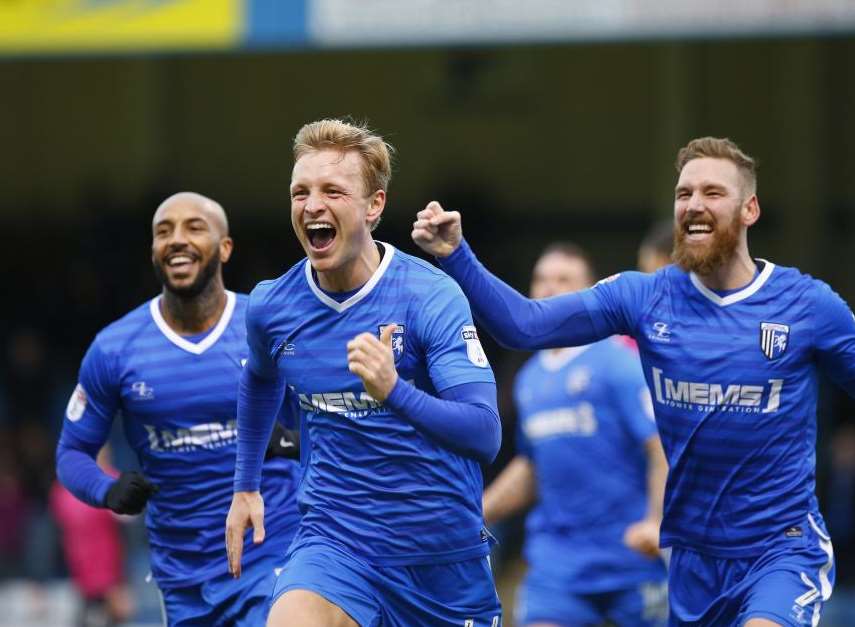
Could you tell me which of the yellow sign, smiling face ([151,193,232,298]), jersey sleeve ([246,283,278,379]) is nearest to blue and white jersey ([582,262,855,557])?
jersey sleeve ([246,283,278,379])

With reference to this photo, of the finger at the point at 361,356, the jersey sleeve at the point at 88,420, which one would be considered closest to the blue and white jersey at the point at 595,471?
the jersey sleeve at the point at 88,420

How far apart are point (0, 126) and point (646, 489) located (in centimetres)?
1305

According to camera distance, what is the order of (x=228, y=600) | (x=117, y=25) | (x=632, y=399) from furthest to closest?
1. (x=117, y=25)
2. (x=632, y=399)
3. (x=228, y=600)

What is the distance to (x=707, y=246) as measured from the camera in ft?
17.9

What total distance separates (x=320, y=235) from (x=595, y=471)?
2.76 m

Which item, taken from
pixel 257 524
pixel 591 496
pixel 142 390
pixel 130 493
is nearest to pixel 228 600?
pixel 130 493

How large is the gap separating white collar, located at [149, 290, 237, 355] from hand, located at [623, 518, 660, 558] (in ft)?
6.47

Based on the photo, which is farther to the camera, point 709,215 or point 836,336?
point 709,215

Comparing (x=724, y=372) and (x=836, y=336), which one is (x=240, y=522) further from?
(x=836, y=336)

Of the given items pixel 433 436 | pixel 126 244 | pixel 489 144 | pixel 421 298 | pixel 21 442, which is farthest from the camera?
pixel 489 144

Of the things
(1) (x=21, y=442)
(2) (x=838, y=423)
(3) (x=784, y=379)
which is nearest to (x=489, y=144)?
(2) (x=838, y=423)

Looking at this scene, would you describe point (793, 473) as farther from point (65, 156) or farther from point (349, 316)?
point (65, 156)

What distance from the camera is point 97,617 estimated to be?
33.8ft

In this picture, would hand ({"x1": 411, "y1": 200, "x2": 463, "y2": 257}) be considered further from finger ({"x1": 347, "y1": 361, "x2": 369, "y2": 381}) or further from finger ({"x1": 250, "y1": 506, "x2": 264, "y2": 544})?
finger ({"x1": 250, "y1": 506, "x2": 264, "y2": 544})
